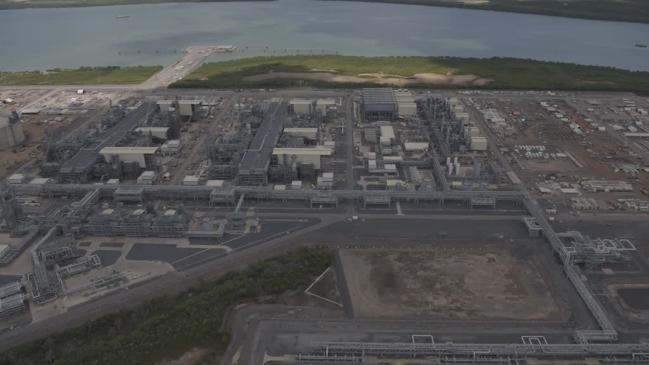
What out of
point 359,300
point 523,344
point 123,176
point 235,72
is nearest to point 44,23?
point 235,72

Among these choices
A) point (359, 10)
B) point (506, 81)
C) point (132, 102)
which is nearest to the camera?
point (132, 102)

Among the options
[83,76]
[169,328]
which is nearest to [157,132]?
[169,328]

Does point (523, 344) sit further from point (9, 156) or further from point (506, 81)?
point (506, 81)

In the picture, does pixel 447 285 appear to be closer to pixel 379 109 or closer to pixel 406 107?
pixel 379 109

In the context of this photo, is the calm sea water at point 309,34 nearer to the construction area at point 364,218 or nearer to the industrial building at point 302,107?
the construction area at point 364,218

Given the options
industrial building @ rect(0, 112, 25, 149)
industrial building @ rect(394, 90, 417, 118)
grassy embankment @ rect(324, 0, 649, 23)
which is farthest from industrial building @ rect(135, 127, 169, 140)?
grassy embankment @ rect(324, 0, 649, 23)
